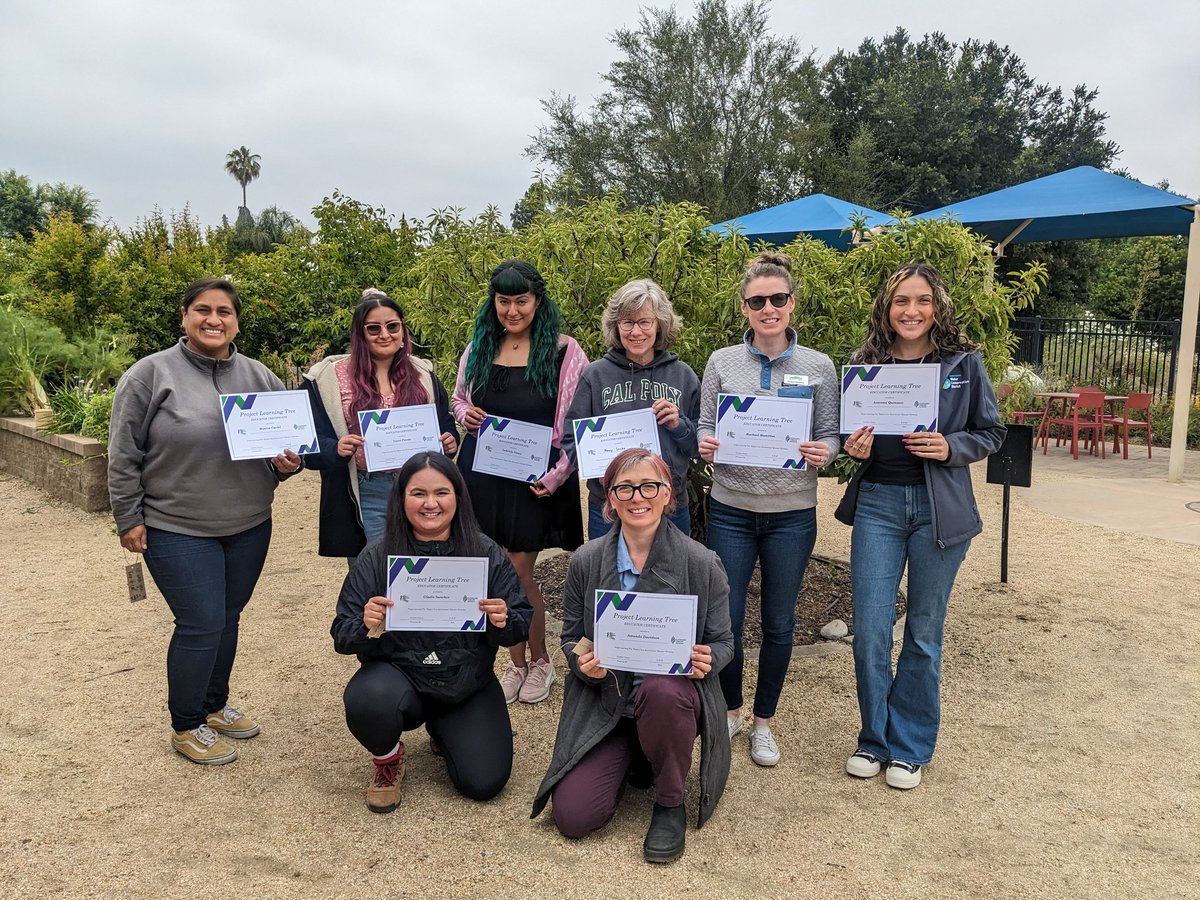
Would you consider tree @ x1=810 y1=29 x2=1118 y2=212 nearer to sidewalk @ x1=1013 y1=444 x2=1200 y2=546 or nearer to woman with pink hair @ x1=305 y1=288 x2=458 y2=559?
sidewalk @ x1=1013 y1=444 x2=1200 y2=546

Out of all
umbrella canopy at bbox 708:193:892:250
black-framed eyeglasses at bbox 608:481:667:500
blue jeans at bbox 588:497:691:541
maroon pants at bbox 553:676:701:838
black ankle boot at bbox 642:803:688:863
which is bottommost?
black ankle boot at bbox 642:803:688:863

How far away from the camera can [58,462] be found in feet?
30.5

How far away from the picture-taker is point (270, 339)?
41.2 ft

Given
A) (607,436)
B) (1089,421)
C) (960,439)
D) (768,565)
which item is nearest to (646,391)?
(607,436)

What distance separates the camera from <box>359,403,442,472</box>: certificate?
3842 millimetres

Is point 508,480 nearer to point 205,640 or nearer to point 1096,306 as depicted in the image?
point 205,640

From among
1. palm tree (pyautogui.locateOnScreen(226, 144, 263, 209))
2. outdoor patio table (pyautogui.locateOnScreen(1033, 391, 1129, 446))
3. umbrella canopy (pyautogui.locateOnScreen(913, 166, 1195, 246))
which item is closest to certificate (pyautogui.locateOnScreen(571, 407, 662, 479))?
umbrella canopy (pyautogui.locateOnScreen(913, 166, 1195, 246))

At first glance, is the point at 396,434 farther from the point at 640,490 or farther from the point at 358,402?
the point at 640,490

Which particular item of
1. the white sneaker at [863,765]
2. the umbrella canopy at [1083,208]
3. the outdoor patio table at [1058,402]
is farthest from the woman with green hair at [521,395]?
the outdoor patio table at [1058,402]

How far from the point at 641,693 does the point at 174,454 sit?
6.65ft

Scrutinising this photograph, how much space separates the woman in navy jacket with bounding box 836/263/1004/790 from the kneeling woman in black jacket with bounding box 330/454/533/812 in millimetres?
1382

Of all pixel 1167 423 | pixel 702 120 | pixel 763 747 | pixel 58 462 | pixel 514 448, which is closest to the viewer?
pixel 763 747

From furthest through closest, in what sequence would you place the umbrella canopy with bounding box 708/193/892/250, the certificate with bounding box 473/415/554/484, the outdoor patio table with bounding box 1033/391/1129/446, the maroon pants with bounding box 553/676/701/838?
1. the outdoor patio table with bounding box 1033/391/1129/446
2. the umbrella canopy with bounding box 708/193/892/250
3. the certificate with bounding box 473/415/554/484
4. the maroon pants with bounding box 553/676/701/838

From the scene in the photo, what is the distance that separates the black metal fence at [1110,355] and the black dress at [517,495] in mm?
13447
